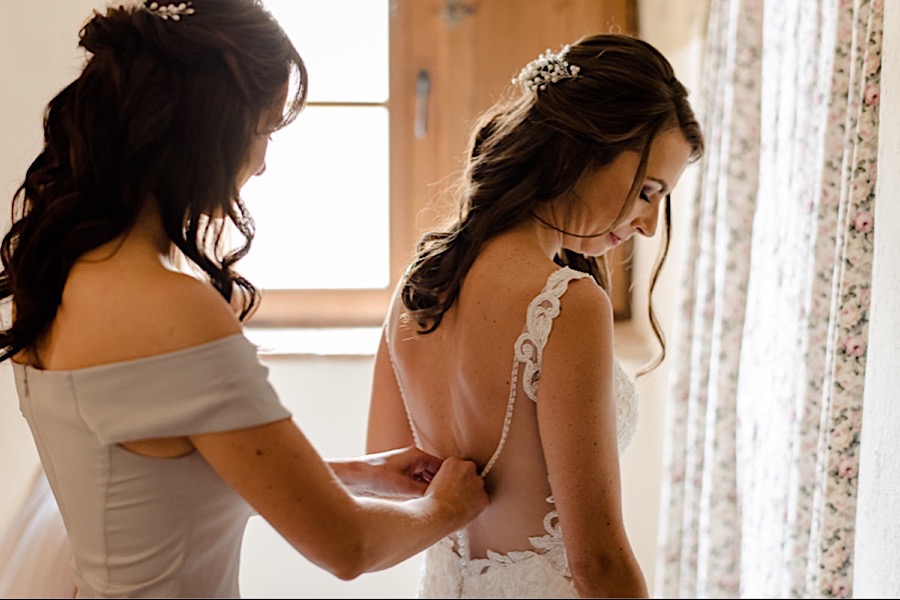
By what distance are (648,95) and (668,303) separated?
1.28m

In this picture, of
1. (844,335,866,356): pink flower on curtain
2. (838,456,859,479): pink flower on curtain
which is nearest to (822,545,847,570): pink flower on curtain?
(838,456,859,479): pink flower on curtain

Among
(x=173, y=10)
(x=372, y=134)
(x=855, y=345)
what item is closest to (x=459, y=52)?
(x=372, y=134)

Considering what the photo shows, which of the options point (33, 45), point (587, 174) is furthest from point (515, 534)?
point (33, 45)

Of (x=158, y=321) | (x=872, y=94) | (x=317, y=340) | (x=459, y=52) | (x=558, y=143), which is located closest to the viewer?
(x=158, y=321)

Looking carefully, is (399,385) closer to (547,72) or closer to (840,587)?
(547,72)

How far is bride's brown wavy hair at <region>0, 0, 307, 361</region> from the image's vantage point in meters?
1.04

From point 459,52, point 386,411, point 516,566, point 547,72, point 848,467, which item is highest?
point 459,52

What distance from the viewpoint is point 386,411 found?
1.65 m

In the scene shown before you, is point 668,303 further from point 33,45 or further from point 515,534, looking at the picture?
point 33,45

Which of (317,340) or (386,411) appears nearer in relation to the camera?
(386,411)

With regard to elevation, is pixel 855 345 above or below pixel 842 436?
above

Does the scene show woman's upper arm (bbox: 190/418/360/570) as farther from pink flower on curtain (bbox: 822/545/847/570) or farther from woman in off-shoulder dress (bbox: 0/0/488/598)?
pink flower on curtain (bbox: 822/545/847/570)

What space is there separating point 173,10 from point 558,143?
60 cm

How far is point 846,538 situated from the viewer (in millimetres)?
1739
